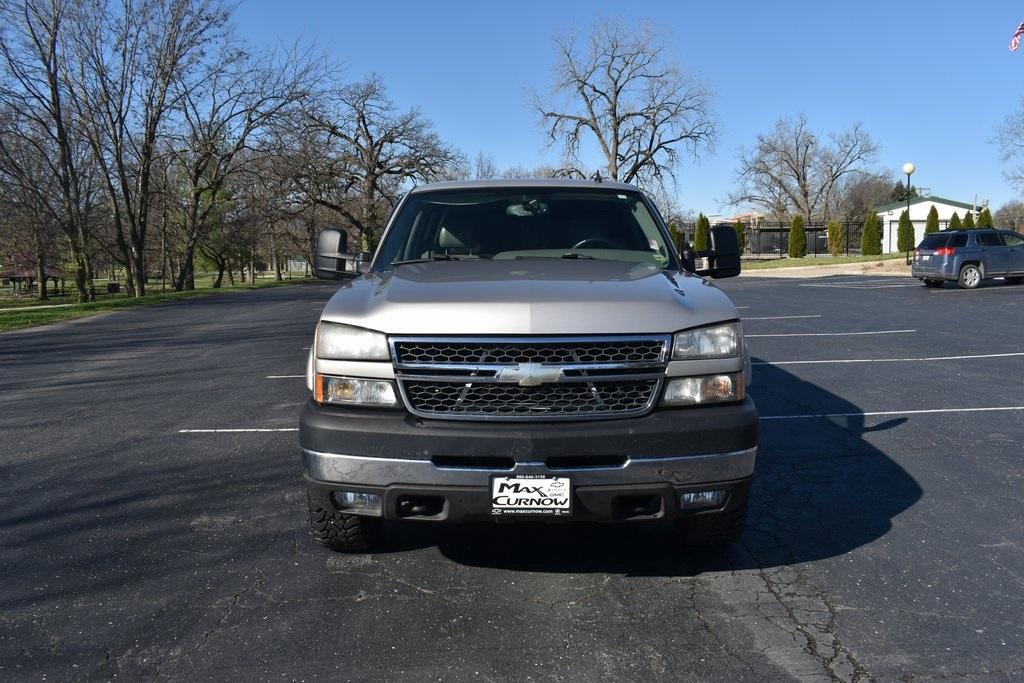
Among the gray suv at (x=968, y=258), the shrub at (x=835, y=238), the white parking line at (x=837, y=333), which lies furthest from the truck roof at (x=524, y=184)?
the shrub at (x=835, y=238)

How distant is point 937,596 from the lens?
342 centimetres

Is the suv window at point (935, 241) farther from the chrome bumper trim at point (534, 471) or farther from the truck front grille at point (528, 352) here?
the truck front grille at point (528, 352)

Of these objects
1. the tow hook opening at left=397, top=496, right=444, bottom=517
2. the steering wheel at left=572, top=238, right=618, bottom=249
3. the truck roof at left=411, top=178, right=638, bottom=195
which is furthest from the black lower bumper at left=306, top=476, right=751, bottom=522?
the truck roof at left=411, top=178, right=638, bottom=195

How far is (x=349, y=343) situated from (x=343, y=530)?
1.00 meters

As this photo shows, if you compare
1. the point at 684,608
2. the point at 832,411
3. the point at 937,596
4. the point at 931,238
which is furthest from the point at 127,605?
the point at 931,238

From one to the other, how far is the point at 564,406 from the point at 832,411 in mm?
4748

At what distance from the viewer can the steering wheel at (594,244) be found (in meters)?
4.79

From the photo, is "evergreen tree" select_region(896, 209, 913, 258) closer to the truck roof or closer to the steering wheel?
the truck roof

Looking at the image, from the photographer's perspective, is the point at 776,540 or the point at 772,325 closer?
the point at 776,540

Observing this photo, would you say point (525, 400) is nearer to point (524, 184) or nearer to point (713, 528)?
point (713, 528)

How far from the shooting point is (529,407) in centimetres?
325

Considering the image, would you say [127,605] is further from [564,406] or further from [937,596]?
[937,596]

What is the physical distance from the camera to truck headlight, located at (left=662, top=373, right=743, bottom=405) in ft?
10.9

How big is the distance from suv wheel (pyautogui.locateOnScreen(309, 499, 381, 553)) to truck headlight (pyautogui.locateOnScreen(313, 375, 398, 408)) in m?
0.63
